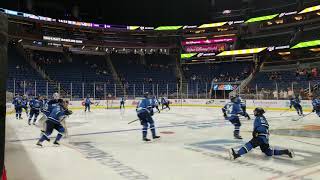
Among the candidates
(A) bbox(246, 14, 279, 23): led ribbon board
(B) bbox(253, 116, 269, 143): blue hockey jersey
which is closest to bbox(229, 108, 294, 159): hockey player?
(B) bbox(253, 116, 269, 143): blue hockey jersey

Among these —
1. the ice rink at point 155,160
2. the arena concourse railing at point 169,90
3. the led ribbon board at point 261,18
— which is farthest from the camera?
the led ribbon board at point 261,18

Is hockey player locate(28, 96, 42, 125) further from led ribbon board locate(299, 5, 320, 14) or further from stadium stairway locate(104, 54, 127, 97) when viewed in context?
led ribbon board locate(299, 5, 320, 14)

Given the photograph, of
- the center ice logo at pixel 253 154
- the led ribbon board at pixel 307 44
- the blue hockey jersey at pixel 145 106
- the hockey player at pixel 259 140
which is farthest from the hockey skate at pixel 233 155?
the led ribbon board at pixel 307 44

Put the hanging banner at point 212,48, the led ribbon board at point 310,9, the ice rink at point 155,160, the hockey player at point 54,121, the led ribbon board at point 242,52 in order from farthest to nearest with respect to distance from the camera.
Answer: the hanging banner at point 212,48, the led ribbon board at point 242,52, the led ribbon board at point 310,9, the hockey player at point 54,121, the ice rink at point 155,160

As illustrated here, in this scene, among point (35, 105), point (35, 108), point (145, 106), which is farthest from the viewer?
point (35, 105)

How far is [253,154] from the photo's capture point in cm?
845

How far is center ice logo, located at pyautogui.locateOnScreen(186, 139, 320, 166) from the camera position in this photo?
24.9ft

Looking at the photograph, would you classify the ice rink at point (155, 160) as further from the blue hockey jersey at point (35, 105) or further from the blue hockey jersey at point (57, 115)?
the blue hockey jersey at point (35, 105)

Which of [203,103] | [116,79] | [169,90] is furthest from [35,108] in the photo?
[116,79]

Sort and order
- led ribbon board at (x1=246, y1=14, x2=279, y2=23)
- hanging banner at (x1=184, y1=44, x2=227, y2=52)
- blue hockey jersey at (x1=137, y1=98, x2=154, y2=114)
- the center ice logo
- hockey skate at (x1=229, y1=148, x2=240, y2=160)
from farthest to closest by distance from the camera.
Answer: hanging banner at (x1=184, y1=44, x2=227, y2=52) → led ribbon board at (x1=246, y1=14, x2=279, y2=23) → blue hockey jersey at (x1=137, y1=98, x2=154, y2=114) → hockey skate at (x1=229, y1=148, x2=240, y2=160) → the center ice logo

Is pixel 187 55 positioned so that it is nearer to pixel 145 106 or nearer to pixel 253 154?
pixel 145 106

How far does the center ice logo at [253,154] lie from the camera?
24.9ft

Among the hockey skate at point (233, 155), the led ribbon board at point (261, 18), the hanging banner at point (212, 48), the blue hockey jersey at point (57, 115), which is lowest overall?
the hockey skate at point (233, 155)

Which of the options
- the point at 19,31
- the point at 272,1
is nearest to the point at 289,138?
the point at 19,31
